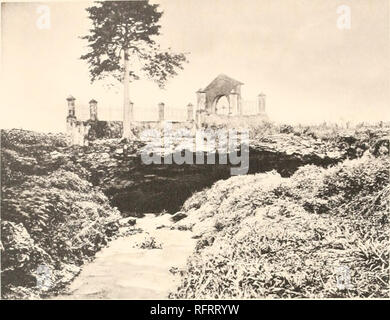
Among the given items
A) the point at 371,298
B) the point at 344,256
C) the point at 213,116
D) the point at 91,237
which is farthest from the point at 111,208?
the point at 371,298

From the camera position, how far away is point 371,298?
609cm

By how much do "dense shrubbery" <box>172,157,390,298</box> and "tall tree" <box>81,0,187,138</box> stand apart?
1880 mm

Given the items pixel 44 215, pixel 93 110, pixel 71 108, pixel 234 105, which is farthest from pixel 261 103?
pixel 44 215

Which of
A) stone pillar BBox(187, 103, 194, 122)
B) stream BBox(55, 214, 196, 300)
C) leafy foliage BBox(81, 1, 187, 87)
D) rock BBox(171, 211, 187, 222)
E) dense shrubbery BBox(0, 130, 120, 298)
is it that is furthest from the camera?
stone pillar BBox(187, 103, 194, 122)

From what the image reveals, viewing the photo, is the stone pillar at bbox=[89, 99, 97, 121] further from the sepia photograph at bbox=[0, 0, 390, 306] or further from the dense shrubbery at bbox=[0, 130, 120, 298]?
the dense shrubbery at bbox=[0, 130, 120, 298]

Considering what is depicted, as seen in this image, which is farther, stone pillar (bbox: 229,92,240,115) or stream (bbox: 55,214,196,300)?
stone pillar (bbox: 229,92,240,115)

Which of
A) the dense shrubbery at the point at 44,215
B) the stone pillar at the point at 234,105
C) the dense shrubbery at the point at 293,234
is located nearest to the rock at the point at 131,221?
the dense shrubbery at the point at 44,215

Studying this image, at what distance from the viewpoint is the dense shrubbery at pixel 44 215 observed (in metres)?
6.52

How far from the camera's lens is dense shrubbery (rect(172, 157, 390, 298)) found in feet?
20.2

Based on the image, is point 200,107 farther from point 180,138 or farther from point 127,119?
point 127,119

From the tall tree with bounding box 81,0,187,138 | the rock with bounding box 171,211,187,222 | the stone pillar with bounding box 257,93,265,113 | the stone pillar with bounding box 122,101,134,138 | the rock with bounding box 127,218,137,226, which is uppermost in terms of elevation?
the tall tree with bounding box 81,0,187,138

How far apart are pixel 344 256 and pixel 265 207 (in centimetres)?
123

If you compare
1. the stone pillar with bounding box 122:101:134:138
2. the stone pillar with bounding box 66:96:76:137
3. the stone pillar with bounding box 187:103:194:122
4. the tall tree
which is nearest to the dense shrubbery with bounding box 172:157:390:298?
the stone pillar with bounding box 187:103:194:122

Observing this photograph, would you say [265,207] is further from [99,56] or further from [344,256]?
[99,56]
